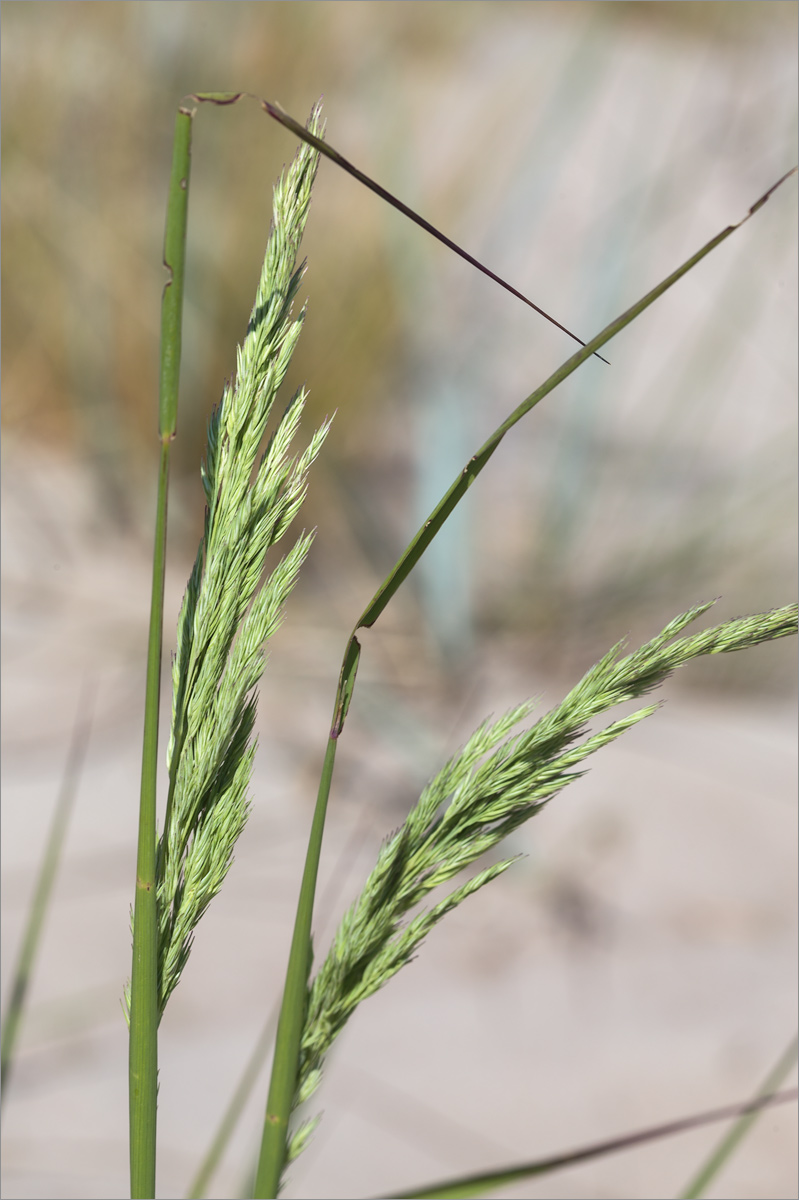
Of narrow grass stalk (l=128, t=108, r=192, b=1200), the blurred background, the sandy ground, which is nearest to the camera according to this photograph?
narrow grass stalk (l=128, t=108, r=192, b=1200)

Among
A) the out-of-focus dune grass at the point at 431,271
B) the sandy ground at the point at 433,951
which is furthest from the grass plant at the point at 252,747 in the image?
the out-of-focus dune grass at the point at 431,271

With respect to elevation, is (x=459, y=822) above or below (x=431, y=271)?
below

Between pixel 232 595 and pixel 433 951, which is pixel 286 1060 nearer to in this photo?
pixel 232 595

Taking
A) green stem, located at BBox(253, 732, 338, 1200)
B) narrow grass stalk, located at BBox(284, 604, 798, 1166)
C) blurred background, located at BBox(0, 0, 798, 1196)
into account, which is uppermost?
blurred background, located at BBox(0, 0, 798, 1196)

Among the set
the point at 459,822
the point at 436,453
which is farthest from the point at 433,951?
the point at 459,822

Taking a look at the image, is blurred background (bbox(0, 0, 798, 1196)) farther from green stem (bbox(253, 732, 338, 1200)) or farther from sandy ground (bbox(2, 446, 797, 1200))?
green stem (bbox(253, 732, 338, 1200))

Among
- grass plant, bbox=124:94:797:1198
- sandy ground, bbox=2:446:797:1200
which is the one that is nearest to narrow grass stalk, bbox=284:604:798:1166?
grass plant, bbox=124:94:797:1198
